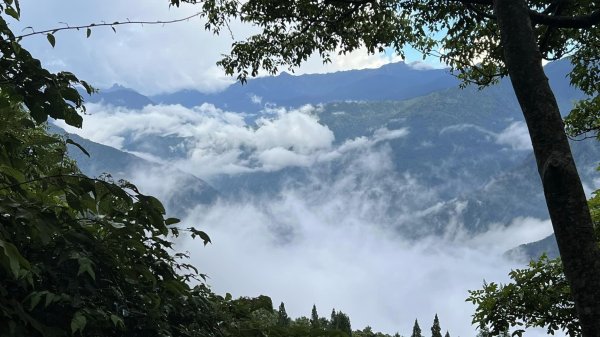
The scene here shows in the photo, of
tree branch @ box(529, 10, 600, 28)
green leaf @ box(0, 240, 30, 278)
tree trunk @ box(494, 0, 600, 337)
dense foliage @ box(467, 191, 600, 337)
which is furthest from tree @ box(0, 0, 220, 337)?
dense foliage @ box(467, 191, 600, 337)

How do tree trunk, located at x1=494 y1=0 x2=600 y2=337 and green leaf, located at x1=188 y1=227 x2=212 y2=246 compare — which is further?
tree trunk, located at x1=494 y1=0 x2=600 y2=337

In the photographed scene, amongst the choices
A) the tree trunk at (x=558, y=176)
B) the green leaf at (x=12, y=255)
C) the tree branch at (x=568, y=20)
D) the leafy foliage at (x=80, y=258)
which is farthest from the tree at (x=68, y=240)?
the tree branch at (x=568, y=20)

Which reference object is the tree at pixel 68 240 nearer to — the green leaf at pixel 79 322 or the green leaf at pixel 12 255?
the green leaf at pixel 79 322

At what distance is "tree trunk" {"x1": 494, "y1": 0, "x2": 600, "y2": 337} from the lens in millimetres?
4117

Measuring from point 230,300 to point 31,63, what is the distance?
2687 millimetres

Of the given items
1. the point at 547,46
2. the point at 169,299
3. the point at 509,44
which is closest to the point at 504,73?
the point at 547,46

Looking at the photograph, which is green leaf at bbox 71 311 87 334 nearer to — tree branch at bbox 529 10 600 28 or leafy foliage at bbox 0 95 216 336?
leafy foliage at bbox 0 95 216 336

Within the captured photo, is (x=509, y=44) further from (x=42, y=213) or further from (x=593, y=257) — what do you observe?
(x=42, y=213)

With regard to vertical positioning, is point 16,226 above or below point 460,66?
below

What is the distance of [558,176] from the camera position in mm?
4328

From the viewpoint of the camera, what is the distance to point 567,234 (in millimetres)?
4219

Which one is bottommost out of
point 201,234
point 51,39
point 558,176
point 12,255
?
point 12,255

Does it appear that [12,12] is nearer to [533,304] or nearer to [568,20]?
[568,20]

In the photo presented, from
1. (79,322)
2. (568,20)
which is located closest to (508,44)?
(568,20)
